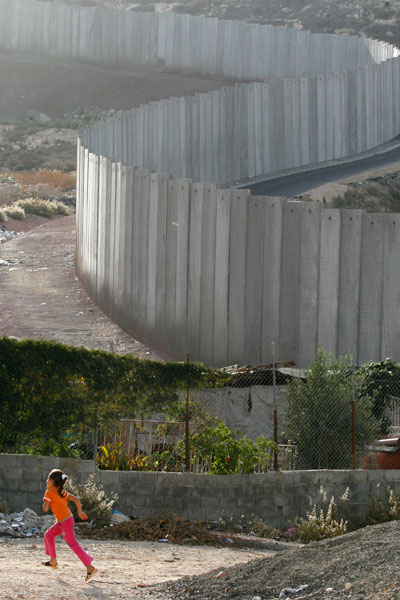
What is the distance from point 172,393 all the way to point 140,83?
50.1m

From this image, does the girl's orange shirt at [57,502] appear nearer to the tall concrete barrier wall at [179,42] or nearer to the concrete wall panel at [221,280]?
the concrete wall panel at [221,280]

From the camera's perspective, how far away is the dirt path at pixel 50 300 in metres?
19.3

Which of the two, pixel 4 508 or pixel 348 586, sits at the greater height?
pixel 348 586

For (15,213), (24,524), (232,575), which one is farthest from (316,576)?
(15,213)

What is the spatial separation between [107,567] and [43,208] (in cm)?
2775

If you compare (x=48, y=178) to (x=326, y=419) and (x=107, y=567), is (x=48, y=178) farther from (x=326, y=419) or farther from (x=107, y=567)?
(x=107, y=567)

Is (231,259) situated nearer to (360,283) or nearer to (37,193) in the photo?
(360,283)

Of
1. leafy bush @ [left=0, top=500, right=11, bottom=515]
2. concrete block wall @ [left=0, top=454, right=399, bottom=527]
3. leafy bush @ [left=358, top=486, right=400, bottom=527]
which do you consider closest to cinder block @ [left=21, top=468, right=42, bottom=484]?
concrete block wall @ [left=0, top=454, right=399, bottom=527]

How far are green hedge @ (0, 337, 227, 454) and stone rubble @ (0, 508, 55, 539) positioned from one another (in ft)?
3.48

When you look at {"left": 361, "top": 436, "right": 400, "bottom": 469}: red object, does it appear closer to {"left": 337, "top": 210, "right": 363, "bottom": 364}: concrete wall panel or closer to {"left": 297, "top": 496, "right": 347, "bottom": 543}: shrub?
{"left": 297, "top": 496, "right": 347, "bottom": 543}: shrub

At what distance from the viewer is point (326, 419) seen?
1310cm

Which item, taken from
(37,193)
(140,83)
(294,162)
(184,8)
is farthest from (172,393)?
(184,8)

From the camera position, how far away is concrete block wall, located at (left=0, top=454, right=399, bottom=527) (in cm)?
1233

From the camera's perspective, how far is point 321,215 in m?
15.6
